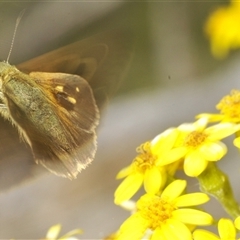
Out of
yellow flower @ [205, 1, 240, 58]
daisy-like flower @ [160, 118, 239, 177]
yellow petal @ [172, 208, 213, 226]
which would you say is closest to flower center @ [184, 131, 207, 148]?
daisy-like flower @ [160, 118, 239, 177]

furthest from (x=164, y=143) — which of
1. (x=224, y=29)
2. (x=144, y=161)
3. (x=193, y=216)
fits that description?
(x=224, y=29)

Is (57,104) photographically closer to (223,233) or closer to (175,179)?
(175,179)

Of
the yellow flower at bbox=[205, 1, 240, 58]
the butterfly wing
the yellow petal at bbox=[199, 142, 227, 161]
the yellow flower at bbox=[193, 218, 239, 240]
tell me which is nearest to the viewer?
the yellow flower at bbox=[193, 218, 239, 240]

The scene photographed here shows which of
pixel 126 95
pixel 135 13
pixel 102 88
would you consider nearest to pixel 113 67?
pixel 102 88

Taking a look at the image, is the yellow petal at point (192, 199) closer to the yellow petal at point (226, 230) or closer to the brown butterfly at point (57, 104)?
the yellow petal at point (226, 230)

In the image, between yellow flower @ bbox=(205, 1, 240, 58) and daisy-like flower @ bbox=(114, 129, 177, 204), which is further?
yellow flower @ bbox=(205, 1, 240, 58)

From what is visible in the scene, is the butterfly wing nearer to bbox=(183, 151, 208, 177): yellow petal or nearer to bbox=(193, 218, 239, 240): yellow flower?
bbox=(183, 151, 208, 177): yellow petal

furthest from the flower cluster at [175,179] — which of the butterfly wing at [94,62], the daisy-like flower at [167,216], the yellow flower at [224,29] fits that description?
the yellow flower at [224,29]
